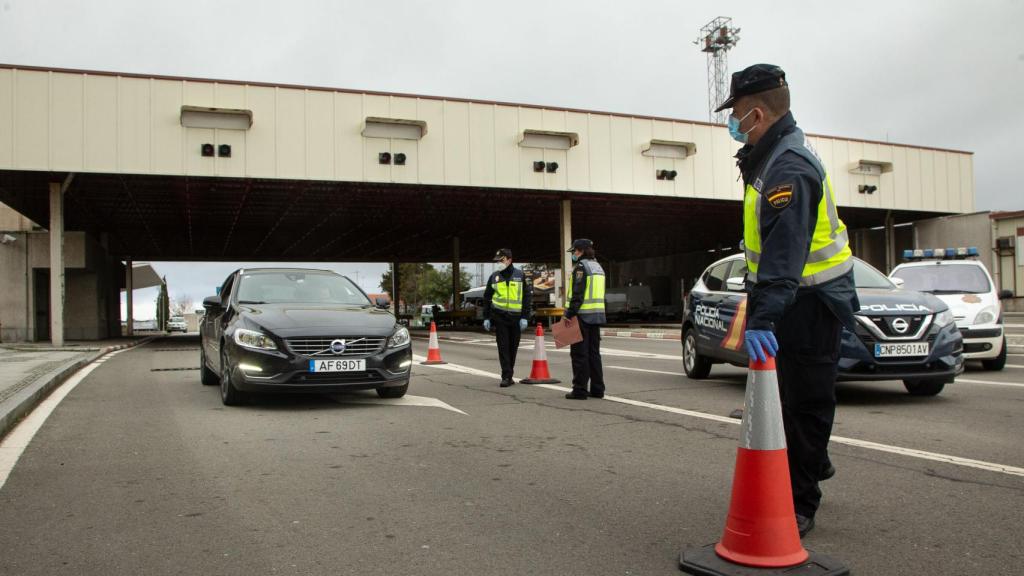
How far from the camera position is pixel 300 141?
2444 cm

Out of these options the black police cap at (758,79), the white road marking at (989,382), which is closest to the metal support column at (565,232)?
the white road marking at (989,382)

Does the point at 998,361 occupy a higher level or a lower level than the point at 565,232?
lower

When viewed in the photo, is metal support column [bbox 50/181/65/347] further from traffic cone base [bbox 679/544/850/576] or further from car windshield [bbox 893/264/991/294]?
traffic cone base [bbox 679/544/850/576]

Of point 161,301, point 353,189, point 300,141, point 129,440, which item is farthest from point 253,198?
point 161,301

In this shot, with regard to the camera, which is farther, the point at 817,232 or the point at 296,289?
the point at 296,289

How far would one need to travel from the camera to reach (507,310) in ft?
32.3

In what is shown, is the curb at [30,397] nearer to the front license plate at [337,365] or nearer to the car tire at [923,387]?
Result: the front license plate at [337,365]

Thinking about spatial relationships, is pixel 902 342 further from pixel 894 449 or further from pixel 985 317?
pixel 985 317

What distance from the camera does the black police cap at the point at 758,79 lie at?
11.9ft

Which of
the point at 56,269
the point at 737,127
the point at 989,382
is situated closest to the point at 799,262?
the point at 737,127

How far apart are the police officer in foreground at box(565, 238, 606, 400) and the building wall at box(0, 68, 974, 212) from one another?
59.0 ft

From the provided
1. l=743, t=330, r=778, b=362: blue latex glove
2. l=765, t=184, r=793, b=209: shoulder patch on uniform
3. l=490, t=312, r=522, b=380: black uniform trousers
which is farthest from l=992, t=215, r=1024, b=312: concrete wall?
l=743, t=330, r=778, b=362: blue latex glove

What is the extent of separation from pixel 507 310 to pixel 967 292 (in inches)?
264

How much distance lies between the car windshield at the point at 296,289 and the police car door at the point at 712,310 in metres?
4.10
